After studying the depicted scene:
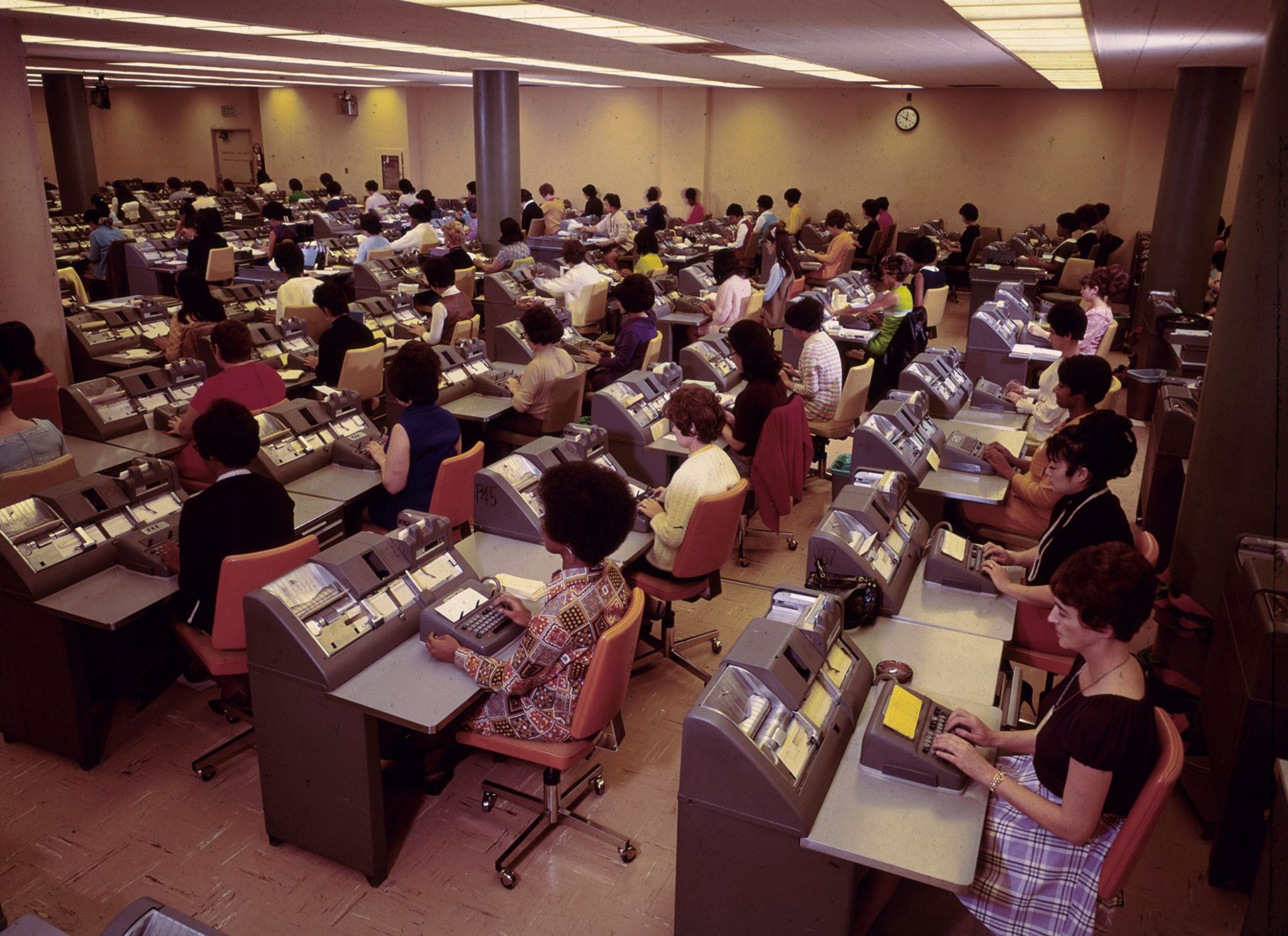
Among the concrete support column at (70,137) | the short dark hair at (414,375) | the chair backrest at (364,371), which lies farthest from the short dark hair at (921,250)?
the concrete support column at (70,137)

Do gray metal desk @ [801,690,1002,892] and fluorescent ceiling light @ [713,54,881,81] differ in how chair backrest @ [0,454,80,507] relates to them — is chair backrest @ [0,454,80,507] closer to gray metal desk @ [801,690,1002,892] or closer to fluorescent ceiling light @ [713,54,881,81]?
gray metal desk @ [801,690,1002,892]

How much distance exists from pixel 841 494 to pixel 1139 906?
5.49 feet

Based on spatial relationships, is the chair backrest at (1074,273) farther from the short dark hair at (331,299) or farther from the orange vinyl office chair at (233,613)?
the orange vinyl office chair at (233,613)

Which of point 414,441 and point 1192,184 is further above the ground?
point 1192,184

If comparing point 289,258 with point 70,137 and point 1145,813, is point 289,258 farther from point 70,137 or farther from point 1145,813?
point 70,137

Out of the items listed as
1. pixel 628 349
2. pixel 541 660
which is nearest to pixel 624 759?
pixel 541 660

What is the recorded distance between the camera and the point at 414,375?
14.3 feet

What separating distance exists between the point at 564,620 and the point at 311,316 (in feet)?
18.5

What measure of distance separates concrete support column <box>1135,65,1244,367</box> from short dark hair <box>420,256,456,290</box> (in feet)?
20.8

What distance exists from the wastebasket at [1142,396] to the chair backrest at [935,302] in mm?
1857

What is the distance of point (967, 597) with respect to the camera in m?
3.49

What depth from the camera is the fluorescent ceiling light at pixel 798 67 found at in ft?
27.5

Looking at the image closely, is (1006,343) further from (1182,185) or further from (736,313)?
(1182,185)

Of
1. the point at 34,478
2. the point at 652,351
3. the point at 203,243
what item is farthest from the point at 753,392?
the point at 203,243
